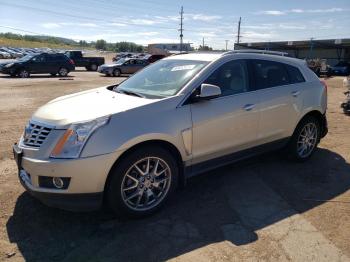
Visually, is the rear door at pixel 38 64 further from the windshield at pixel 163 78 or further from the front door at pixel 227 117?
the front door at pixel 227 117

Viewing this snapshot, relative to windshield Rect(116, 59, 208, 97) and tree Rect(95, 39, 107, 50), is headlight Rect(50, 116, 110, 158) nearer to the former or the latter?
windshield Rect(116, 59, 208, 97)

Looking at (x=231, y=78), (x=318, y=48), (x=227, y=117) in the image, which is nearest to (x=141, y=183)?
(x=227, y=117)

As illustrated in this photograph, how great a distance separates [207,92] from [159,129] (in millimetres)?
728

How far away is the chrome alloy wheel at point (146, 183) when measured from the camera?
12.5 feet

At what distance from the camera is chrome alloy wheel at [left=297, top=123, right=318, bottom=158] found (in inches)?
227

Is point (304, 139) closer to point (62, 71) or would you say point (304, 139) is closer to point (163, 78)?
point (163, 78)

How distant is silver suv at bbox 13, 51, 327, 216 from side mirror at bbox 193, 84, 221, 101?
0.01m

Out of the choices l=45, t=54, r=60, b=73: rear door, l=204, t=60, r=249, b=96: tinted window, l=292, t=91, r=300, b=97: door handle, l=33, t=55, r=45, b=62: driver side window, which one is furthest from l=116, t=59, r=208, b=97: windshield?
l=45, t=54, r=60, b=73: rear door

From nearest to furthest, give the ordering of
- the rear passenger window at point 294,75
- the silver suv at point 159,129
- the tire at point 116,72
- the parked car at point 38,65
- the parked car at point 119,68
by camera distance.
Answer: the silver suv at point 159,129, the rear passenger window at point 294,75, the parked car at point 38,65, the parked car at point 119,68, the tire at point 116,72

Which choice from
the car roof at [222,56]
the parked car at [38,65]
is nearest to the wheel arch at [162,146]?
the car roof at [222,56]

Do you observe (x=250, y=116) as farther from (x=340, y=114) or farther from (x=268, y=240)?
(x=340, y=114)

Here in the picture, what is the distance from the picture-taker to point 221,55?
465cm

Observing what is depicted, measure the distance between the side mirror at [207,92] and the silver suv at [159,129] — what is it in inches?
0.4

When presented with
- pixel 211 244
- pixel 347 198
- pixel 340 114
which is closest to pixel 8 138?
pixel 211 244
